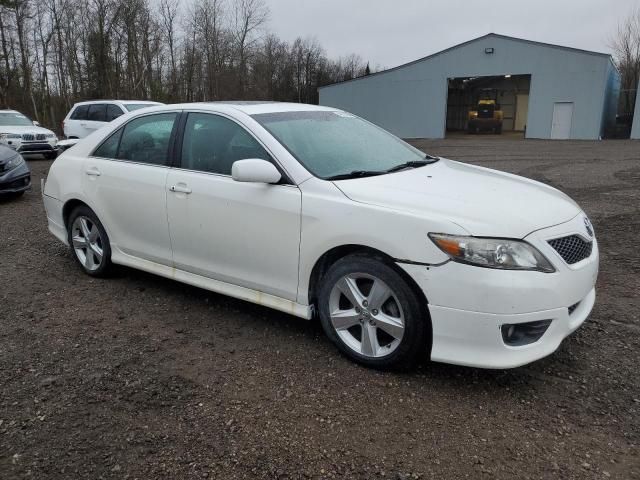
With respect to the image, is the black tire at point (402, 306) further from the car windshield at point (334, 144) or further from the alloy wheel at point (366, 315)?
the car windshield at point (334, 144)

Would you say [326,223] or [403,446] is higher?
[326,223]

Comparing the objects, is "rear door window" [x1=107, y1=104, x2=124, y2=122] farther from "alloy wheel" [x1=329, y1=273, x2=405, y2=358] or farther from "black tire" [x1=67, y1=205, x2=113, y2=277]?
"alloy wheel" [x1=329, y1=273, x2=405, y2=358]

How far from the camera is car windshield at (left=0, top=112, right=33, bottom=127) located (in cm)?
1602

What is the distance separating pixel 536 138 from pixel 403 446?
1220 inches

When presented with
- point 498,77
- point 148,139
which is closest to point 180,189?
point 148,139

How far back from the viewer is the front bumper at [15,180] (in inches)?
348

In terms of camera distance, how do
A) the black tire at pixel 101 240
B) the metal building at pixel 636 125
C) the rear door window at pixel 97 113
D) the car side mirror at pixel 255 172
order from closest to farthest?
the car side mirror at pixel 255 172 → the black tire at pixel 101 240 → the rear door window at pixel 97 113 → the metal building at pixel 636 125

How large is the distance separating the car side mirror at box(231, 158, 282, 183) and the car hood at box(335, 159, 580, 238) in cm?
42

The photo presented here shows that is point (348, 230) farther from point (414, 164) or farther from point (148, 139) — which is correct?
point (148, 139)

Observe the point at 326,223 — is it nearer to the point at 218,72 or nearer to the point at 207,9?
the point at 218,72

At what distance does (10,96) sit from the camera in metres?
35.0

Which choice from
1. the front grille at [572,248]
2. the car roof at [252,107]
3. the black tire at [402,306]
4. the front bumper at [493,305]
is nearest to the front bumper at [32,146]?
the car roof at [252,107]

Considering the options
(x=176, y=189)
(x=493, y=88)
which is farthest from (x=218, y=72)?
(x=176, y=189)

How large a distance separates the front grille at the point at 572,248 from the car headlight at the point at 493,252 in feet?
0.65
